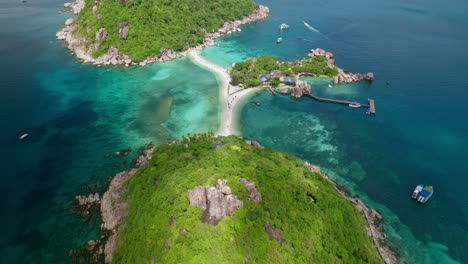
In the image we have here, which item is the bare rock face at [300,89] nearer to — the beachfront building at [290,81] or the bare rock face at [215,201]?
the beachfront building at [290,81]

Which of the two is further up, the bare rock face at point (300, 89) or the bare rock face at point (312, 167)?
the bare rock face at point (300, 89)

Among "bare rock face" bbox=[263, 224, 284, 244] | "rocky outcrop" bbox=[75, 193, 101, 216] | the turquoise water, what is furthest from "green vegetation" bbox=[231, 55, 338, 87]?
"bare rock face" bbox=[263, 224, 284, 244]

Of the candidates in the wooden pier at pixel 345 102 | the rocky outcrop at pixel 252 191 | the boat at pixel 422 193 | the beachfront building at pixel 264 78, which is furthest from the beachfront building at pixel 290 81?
the rocky outcrop at pixel 252 191

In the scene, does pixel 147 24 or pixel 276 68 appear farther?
pixel 147 24

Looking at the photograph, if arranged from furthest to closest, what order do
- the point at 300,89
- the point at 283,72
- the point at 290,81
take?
the point at 283,72
the point at 290,81
the point at 300,89

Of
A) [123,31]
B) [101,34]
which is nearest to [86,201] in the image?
[123,31]

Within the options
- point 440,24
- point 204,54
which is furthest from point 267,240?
point 440,24

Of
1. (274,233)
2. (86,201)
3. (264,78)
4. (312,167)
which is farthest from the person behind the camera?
(264,78)

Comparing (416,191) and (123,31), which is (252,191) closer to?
(416,191)
